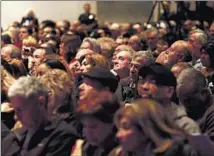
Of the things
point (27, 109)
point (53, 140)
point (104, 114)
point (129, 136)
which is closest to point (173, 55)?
point (53, 140)

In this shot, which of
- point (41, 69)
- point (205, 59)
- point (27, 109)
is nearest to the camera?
point (27, 109)

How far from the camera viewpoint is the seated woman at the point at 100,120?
3527 millimetres

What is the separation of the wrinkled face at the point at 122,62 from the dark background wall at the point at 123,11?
37.6 feet

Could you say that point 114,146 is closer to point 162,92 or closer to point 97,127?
point 97,127

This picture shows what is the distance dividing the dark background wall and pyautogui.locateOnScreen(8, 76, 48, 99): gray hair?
14.5 metres

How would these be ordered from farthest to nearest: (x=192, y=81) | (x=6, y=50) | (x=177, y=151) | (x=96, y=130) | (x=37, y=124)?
1. (x=6, y=50)
2. (x=192, y=81)
3. (x=37, y=124)
4. (x=177, y=151)
5. (x=96, y=130)

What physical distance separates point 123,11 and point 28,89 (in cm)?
1540

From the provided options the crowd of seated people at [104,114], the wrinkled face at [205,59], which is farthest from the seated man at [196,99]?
the wrinkled face at [205,59]

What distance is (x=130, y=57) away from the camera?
715 centimetres

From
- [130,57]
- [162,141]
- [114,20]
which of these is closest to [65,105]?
[162,141]

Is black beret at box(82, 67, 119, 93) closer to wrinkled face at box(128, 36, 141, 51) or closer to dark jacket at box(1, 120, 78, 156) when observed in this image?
dark jacket at box(1, 120, 78, 156)

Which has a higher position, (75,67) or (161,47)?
(75,67)

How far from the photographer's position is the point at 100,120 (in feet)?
11.7

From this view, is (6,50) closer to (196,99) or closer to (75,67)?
(75,67)
